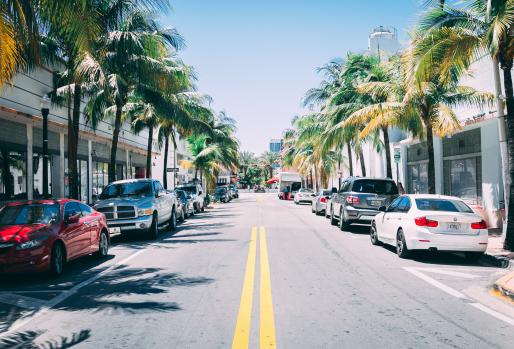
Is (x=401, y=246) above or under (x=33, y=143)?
under

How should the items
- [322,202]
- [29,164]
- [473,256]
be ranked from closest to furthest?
[473,256] → [29,164] → [322,202]

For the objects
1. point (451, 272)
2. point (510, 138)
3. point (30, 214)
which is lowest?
point (451, 272)

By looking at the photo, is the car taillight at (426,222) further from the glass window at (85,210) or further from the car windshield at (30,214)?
the car windshield at (30,214)

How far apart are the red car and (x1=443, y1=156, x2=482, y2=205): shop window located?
581 inches

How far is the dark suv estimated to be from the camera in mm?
17531

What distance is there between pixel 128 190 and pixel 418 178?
1696 cm

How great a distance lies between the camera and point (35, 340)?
5.79 metres

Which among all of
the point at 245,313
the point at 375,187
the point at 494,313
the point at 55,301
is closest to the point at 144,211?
the point at 375,187

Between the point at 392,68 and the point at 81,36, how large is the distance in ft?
45.5

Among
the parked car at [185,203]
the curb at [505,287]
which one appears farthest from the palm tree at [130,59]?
the curb at [505,287]

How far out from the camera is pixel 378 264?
433 inches

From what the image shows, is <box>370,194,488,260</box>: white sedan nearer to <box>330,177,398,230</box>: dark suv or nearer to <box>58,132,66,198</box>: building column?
<box>330,177,398,230</box>: dark suv

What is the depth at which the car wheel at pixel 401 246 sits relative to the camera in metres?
11.8

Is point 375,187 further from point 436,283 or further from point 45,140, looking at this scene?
point 45,140
